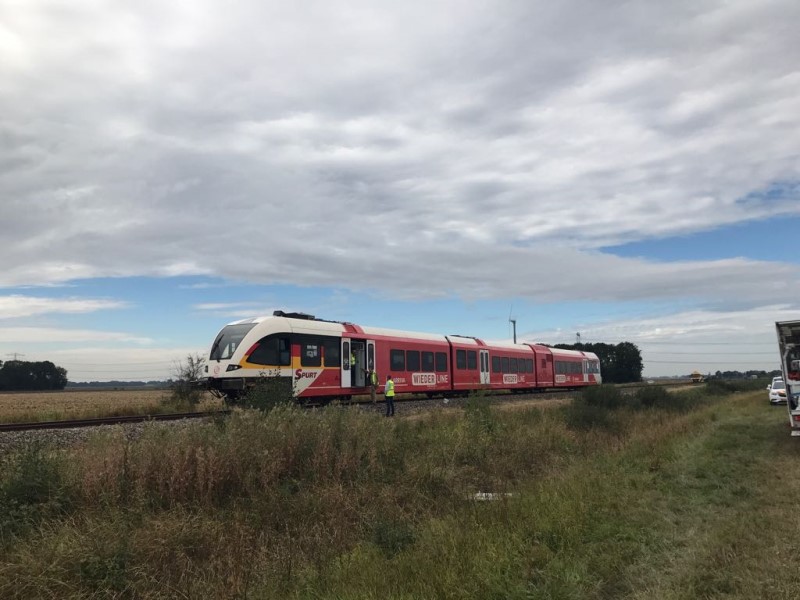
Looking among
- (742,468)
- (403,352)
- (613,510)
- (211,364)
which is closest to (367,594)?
(613,510)

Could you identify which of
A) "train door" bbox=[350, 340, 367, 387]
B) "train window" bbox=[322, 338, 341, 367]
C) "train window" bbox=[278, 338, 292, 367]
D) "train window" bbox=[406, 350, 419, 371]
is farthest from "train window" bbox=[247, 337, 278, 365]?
"train window" bbox=[406, 350, 419, 371]

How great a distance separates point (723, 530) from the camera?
643 cm

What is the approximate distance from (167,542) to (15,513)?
182 centimetres

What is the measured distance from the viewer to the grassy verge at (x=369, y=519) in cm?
544

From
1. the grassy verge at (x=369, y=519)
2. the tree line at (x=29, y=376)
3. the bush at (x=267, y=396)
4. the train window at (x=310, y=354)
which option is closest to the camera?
the grassy verge at (x=369, y=519)

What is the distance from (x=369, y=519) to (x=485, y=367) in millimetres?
24867

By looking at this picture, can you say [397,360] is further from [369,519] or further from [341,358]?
[369,519]

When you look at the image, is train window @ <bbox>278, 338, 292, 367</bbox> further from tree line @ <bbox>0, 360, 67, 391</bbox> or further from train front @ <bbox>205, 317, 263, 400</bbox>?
tree line @ <bbox>0, 360, 67, 391</bbox>

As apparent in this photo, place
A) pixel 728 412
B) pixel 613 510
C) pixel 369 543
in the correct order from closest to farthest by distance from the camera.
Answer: pixel 369 543 → pixel 613 510 → pixel 728 412

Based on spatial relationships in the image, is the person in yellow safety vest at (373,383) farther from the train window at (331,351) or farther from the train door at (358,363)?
the train window at (331,351)

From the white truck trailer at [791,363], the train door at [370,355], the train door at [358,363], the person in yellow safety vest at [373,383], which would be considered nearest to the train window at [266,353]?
the train door at [358,363]

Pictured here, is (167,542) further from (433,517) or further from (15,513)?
(433,517)

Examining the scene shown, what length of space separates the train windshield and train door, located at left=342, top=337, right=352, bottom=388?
411 cm

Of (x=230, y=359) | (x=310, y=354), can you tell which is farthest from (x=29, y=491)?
(x=310, y=354)
